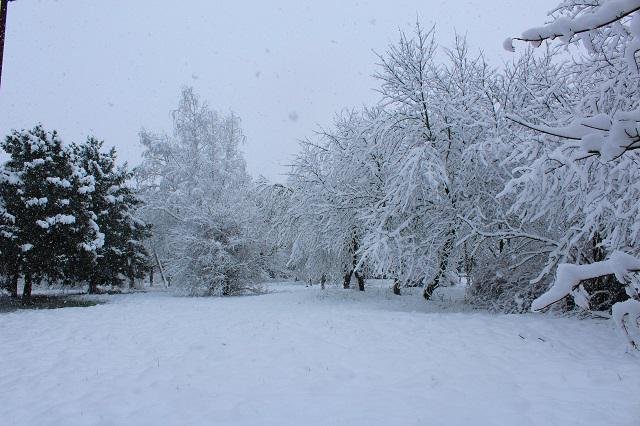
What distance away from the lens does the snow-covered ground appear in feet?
14.4

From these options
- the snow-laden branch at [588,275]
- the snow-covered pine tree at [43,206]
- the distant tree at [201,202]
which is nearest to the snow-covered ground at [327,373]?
the snow-laden branch at [588,275]

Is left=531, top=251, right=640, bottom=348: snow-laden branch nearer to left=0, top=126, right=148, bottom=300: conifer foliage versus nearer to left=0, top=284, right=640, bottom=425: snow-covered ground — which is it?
left=0, top=284, right=640, bottom=425: snow-covered ground

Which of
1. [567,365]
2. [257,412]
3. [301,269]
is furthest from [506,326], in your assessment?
[301,269]

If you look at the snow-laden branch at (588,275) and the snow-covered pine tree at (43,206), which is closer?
the snow-laden branch at (588,275)

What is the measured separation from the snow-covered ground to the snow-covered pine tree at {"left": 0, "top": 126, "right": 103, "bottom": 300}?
9.49 meters

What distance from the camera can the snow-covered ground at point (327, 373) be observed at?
4379 mm

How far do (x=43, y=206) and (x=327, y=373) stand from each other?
17.0 m

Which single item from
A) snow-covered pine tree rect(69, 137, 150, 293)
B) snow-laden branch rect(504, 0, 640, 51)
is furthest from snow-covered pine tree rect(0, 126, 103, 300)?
snow-laden branch rect(504, 0, 640, 51)

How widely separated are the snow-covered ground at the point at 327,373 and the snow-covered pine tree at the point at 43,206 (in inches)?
374

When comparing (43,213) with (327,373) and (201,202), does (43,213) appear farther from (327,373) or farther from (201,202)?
(327,373)

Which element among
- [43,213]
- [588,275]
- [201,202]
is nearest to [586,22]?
[588,275]

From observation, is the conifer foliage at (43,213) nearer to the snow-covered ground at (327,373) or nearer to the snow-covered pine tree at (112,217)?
the snow-covered pine tree at (112,217)

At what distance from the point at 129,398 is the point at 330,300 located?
10540mm

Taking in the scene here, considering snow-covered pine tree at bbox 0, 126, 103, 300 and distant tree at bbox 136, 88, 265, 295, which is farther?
distant tree at bbox 136, 88, 265, 295
